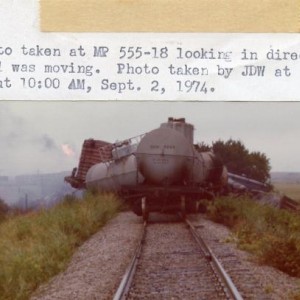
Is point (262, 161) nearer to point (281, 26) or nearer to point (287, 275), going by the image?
point (287, 275)

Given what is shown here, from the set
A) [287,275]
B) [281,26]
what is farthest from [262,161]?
[281,26]

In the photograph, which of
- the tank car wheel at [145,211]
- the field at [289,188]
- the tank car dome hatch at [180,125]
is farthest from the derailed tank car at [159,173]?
the field at [289,188]

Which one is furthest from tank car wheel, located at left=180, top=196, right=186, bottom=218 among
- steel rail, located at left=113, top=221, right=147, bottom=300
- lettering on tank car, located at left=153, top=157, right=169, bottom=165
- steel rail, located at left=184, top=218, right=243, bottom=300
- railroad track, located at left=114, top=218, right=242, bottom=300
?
steel rail, located at left=113, top=221, right=147, bottom=300

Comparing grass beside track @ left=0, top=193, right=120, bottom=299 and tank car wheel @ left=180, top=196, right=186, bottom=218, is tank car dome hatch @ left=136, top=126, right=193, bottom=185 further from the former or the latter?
grass beside track @ left=0, top=193, right=120, bottom=299

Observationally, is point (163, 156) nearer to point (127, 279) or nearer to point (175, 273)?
point (175, 273)

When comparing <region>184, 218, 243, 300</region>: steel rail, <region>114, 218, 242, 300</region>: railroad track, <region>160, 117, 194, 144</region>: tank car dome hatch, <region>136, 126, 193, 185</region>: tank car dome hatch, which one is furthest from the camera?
<region>136, 126, 193, 185</region>: tank car dome hatch

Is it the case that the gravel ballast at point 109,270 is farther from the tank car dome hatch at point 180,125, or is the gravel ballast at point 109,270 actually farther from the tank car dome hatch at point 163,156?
the tank car dome hatch at point 163,156

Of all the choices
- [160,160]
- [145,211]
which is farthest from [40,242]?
[145,211]
